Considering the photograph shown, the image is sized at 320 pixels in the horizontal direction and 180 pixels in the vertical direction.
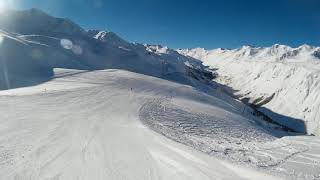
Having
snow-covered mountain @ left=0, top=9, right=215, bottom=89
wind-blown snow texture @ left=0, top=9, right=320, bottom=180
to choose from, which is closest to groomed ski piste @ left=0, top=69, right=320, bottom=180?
wind-blown snow texture @ left=0, top=9, right=320, bottom=180

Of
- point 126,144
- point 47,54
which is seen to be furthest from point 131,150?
point 47,54

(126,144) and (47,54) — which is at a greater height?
(47,54)

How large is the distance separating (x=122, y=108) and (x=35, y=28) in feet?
420

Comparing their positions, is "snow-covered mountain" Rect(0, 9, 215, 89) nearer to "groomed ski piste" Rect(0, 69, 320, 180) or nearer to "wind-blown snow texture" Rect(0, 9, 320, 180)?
"wind-blown snow texture" Rect(0, 9, 320, 180)

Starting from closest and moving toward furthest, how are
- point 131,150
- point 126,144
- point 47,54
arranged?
1. point 131,150
2. point 126,144
3. point 47,54

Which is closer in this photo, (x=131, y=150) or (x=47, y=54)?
(x=131, y=150)

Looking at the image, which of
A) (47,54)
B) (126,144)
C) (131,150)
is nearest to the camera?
(131,150)

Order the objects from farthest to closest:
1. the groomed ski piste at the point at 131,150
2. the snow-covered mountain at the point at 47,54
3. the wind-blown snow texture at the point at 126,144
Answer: the snow-covered mountain at the point at 47,54 → the wind-blown snow texture at the point at 126,144 → the groomed ski piste at the point at 131,150

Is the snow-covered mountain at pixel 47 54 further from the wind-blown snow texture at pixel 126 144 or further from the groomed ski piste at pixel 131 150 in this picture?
the groomed ski piste at pixel 131 150

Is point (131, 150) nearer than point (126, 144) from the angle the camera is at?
Yes

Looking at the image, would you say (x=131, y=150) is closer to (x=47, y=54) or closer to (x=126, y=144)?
(x=126, y=144)

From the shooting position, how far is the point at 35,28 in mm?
147625

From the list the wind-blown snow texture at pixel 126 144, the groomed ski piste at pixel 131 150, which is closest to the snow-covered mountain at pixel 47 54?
the wind-blown snow texture at pixel 126 144

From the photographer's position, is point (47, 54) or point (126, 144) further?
point (47, 54)
